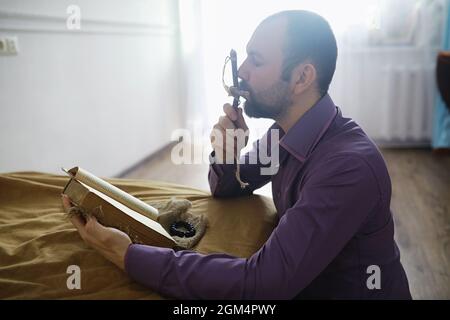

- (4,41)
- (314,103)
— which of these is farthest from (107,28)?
(314,103)

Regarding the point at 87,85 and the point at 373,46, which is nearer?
the point at 87,85

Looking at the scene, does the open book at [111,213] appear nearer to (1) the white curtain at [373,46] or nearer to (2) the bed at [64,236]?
(2) the bed at [64,236]

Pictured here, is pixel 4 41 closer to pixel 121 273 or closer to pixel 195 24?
pixel 121 273

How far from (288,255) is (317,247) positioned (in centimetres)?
5

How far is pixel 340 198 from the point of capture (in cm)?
76

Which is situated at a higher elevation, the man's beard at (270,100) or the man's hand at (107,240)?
the man's beard at (270,100)

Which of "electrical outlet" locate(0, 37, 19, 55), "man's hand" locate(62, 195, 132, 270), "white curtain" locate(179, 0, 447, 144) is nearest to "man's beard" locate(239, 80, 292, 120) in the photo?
"man's hand" locate(62, 195, 132, 270)

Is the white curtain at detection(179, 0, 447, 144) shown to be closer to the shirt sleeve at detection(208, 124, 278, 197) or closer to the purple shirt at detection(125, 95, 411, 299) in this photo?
the shirt sleeve at detection(208, 124, 278, 197)

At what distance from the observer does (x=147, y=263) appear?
0.77 metres

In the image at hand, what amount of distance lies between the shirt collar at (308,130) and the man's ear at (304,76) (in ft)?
0.18

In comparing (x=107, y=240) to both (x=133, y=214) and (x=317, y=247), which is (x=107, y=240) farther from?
(x=317, y=247)

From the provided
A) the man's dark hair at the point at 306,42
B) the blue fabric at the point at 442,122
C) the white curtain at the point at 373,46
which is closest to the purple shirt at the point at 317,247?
the man's dark hair at the point at 306,42

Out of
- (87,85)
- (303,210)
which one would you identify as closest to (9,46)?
(87,85)

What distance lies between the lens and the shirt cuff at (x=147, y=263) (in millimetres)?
762
